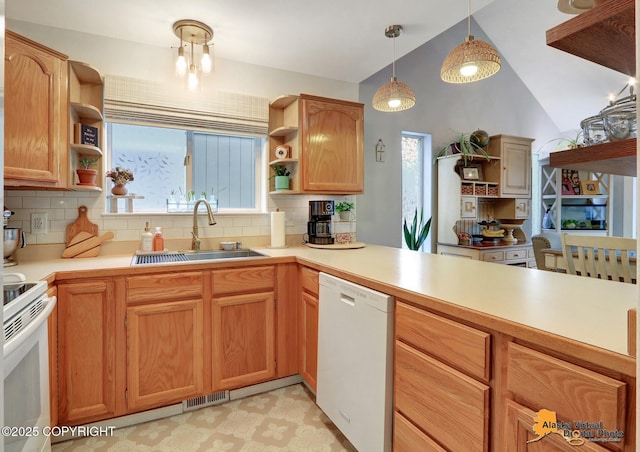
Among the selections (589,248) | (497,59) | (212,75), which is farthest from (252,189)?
(589,248)

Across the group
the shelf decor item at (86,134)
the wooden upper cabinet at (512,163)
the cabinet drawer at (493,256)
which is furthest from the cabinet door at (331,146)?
the wooden upper cabinet at (512,163)

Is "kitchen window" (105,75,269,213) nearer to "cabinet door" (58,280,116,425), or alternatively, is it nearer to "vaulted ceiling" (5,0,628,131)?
"vaulted ceiling" (5,0,628,131)

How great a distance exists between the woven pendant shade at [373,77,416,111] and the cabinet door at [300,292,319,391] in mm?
1378

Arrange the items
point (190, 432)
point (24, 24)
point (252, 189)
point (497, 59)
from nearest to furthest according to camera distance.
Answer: point (497, 59), point (190, 432), point (24, 24), point (252, 189)

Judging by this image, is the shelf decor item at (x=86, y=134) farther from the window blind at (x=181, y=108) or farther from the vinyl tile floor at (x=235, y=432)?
the vinyl tile floor at (x=235, y=432)

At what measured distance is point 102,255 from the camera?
229cm

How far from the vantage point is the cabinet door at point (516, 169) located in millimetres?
4090

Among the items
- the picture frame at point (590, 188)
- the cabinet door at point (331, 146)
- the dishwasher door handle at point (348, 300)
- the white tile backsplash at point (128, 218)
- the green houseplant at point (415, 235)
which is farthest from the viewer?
the picture frame at point (590, 188)

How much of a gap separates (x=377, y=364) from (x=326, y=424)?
29.5 inches

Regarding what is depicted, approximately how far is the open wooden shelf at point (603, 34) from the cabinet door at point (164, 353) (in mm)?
1968

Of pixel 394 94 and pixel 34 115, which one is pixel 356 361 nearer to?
pixel 394 94

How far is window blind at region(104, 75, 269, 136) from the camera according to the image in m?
2.30

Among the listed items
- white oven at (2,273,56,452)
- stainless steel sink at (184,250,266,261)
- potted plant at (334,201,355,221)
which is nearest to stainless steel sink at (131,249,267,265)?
stainless steel sink at (184,250,266,261)

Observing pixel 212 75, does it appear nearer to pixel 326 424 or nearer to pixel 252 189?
pixel 252 189
